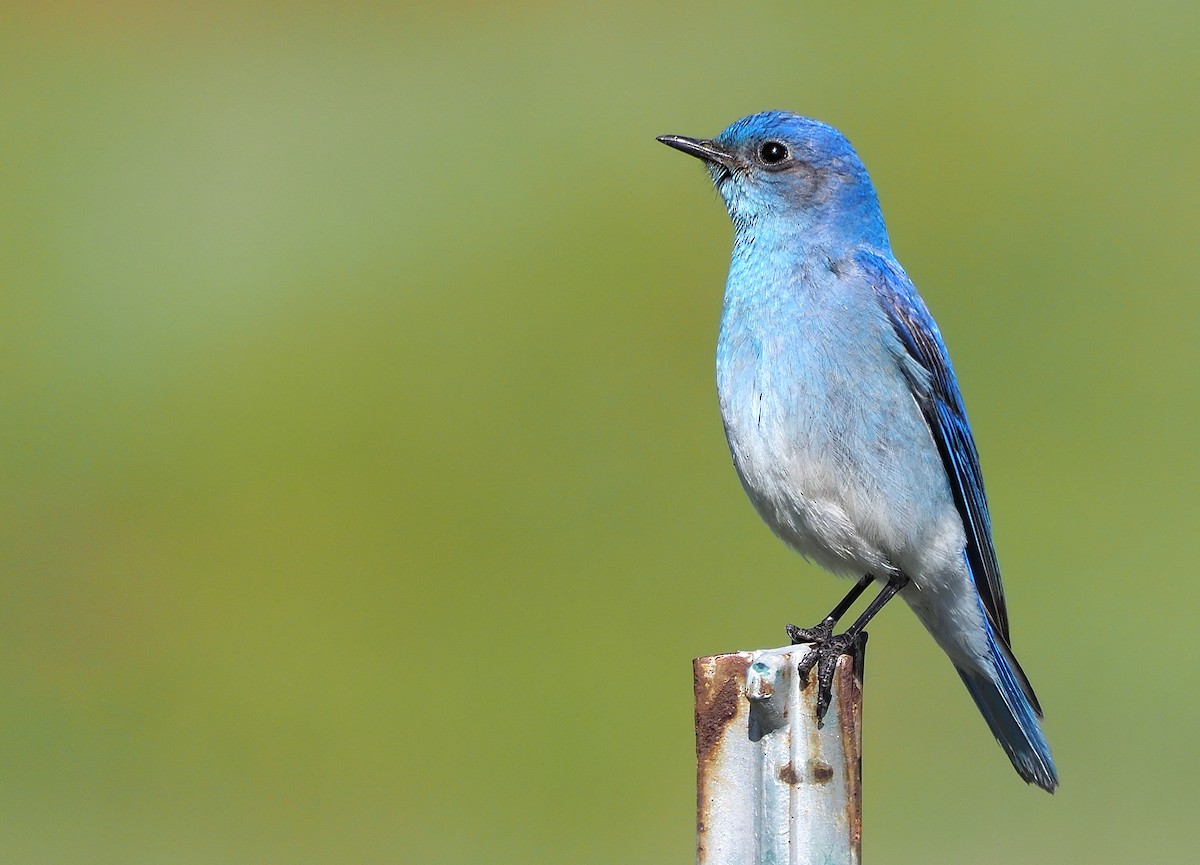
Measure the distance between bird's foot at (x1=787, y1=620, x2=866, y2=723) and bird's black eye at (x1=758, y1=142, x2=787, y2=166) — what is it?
6.37ft

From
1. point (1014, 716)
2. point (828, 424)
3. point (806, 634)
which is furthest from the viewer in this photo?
point (1014, 716)

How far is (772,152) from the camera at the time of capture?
578 centimetres

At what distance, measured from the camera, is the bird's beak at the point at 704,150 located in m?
5.83

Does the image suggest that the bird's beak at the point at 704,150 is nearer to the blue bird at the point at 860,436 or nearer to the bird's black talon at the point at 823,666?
the blue bird at the point at 860,436

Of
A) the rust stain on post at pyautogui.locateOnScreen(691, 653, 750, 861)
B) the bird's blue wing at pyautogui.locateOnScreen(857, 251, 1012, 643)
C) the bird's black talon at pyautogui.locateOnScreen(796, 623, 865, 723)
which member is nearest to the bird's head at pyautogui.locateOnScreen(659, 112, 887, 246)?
the bird's blue wing at pyautogui.locateOnScreen(857, 251, 1012, 643)

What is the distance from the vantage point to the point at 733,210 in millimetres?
5723

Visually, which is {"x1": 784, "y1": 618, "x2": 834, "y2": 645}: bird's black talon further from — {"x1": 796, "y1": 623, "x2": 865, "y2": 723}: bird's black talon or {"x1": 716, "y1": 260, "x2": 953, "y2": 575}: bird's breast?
{"x1": 796, "y1": 623, "x2": 865, "y2": 723}: bird's black talon

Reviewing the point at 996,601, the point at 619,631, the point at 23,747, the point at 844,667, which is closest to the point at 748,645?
the point at 619,631

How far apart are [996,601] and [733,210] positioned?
1.76 m

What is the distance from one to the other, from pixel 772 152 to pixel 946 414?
1294mm

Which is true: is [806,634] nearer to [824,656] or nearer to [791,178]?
[824,656]

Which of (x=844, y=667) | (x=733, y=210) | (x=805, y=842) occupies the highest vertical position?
(x=733, y=210)

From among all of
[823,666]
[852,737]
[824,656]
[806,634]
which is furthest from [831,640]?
[852,737]

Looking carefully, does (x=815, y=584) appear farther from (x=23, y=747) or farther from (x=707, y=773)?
(x=707, y=773)
